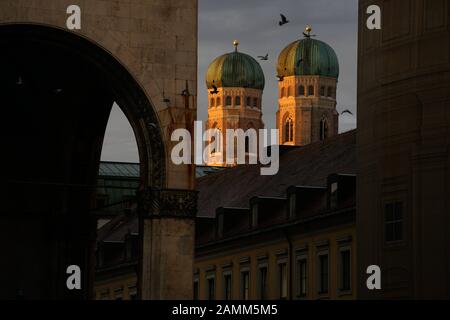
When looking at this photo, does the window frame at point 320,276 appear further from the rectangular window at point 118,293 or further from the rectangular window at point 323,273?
the rectangular window at point 118,293

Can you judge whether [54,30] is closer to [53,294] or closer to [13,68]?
[13,68]

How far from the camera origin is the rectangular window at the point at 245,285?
3784 inches

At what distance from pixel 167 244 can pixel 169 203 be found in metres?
1.05

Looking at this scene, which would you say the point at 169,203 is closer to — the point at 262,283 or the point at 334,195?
the point at 334,195

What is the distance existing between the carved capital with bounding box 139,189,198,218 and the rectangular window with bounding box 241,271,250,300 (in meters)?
50.1

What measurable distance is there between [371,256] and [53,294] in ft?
32.4

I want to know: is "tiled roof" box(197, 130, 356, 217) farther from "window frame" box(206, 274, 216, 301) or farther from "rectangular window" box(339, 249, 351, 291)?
"rectangular window" box(339, 249, 351, 291)

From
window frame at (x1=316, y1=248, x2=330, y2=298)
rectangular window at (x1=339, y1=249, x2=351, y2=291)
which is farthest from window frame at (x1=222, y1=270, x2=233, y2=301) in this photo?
rectangular window at (x1=339, y1=249, x2=351, y2=291)

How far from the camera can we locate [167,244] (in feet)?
150

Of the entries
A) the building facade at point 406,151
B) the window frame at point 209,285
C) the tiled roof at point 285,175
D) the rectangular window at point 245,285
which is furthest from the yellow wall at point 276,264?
the building facade at point 406,151

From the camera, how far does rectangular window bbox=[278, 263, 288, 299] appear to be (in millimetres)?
91438
